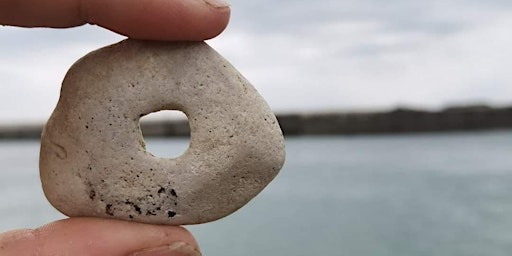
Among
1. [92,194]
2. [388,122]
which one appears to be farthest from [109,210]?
[388,122]

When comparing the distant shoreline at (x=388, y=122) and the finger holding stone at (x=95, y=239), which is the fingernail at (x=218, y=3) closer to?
the finger holding stone at (x=95, y=239)

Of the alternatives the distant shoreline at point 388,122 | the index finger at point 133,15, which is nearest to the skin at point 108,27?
the index finger at point 133,15

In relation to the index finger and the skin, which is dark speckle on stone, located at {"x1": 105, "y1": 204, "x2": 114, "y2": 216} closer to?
the skin

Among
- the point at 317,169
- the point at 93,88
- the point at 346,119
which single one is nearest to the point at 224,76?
the point at 93,88

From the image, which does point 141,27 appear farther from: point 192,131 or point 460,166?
point 460,166

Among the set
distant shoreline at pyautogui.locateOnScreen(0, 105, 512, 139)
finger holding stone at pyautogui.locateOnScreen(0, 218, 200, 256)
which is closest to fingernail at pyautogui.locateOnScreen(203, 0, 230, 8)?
finger holding stone at pyautogui.locateOnScreen(0, 218, 200, 256)

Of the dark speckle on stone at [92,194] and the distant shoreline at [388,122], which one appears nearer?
the dark speckle on stone at [92,194]

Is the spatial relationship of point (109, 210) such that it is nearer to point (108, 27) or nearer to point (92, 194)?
point (92, 194)
